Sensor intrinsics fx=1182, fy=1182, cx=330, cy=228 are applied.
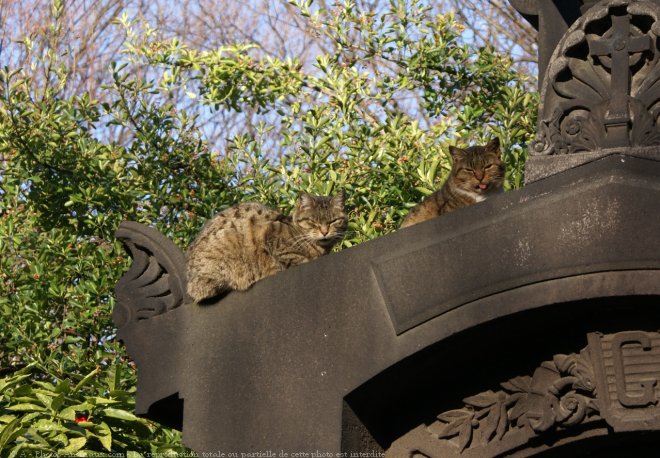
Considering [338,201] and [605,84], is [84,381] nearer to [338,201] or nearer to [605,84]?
[338,201]

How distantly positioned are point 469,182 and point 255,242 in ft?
3.98

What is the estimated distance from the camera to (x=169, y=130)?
304 inches

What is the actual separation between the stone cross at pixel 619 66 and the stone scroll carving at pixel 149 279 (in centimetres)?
214

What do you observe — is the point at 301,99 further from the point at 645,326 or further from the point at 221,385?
the point at 645,326

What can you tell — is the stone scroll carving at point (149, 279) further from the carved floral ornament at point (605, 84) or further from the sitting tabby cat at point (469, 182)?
the carved floral ornament at point (605, 84)

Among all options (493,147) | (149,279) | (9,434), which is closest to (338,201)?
(493,147)

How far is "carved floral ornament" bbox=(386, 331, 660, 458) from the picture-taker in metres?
4.86

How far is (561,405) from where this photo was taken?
16.3 ft

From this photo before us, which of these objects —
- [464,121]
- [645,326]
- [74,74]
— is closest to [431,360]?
[645,326]

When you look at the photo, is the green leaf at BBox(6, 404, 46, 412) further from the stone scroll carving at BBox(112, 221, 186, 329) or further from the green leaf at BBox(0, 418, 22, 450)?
the stone scroll carving at BBox(112, 221, 186, 329)

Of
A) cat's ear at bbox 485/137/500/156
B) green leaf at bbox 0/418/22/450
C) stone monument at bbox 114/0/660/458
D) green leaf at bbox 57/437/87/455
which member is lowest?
stone monument at bbox 114/0/660/458

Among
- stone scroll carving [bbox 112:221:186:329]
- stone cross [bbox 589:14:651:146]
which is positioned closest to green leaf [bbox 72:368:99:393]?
stone scroll carving [bbox 112:221:186:329]

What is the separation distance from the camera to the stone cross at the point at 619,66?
484 centimetres

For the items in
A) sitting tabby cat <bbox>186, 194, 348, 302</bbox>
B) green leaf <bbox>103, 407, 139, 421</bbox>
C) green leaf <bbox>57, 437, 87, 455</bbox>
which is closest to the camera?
sitting tabby cat <bbox>186, 194, 348, 302</bbox>
